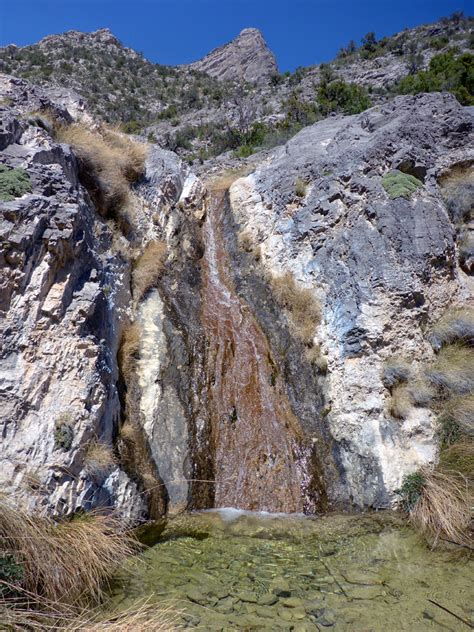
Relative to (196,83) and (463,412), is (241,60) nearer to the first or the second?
(196,83)

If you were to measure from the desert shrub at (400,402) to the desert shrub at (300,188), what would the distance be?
6504mm

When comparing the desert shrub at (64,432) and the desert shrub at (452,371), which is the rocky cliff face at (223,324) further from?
the desert shrub at (452,371)

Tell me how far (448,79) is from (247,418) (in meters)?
23.2

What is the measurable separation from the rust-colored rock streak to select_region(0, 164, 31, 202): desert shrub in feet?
15.7

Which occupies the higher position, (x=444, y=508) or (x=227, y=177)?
(x=227, y=177)

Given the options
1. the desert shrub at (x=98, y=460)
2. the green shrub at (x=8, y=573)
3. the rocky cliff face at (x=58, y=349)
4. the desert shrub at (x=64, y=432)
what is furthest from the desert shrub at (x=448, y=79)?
the green shrub at (x=8, y=573)

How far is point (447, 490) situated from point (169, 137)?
30.5 metres

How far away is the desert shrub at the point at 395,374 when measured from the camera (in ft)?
28.5

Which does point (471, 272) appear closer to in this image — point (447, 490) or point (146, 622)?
point (447, 490)

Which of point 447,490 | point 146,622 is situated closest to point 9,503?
point 146,622

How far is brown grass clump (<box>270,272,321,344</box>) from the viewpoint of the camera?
10.3 meters

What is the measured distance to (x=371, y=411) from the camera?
8.46 metres

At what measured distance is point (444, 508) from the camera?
650 centimetres

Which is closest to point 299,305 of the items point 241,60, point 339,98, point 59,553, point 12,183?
point 12,183
